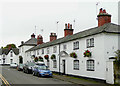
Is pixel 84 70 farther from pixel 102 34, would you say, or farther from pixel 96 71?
pixel 102 34

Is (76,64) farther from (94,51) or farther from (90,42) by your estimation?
(94,51)

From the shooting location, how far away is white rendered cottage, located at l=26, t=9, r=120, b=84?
17578 mm

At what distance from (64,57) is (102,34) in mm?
9516

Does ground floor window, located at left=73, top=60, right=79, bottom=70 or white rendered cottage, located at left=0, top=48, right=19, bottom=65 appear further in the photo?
white rendered cottage, located at left=0, top=48, right=19, bottom=65

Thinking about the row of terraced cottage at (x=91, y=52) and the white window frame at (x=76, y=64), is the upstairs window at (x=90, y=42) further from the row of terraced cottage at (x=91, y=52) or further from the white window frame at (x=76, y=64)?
the white window frame at (x=76, y=64)

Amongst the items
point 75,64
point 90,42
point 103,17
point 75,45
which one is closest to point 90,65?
point 90,42

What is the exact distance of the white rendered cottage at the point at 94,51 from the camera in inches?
692

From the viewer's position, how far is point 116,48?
18.1 m

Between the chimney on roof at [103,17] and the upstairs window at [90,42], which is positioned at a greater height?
the chimney on roof at [103,17]

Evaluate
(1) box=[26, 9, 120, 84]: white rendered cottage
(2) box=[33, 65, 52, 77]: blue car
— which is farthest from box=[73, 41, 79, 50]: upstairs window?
(2) box=[33, 65, 52, 77]: blue car

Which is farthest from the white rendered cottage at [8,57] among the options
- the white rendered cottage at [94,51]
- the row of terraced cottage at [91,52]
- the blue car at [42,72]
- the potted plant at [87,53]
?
the potted plant at [87,53]

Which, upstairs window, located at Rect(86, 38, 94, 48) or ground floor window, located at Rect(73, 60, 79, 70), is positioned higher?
upstairs window, located at Rect(86, 38, 94, 48)

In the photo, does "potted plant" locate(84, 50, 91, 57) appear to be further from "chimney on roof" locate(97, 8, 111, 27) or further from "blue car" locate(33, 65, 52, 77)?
"blue car" locate(33, 65, 52, 77)

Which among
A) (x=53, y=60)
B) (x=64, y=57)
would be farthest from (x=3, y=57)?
(x=64, y=57)
